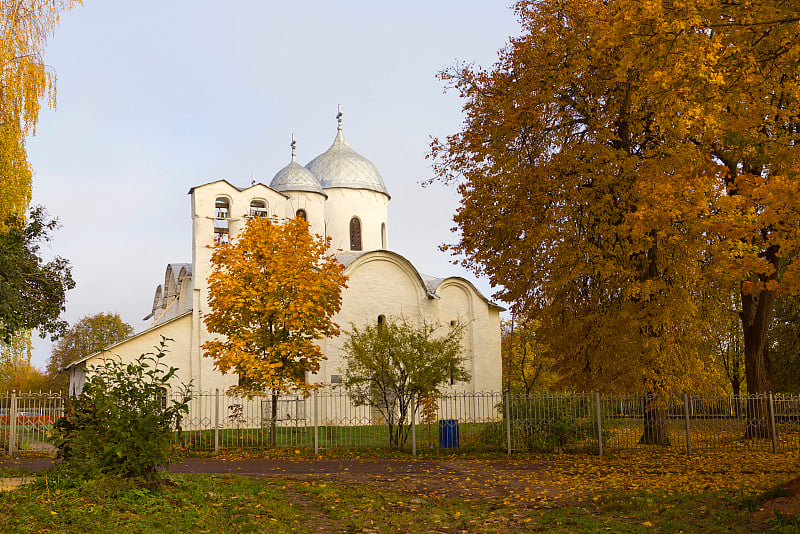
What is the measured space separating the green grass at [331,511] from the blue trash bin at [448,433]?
7.70 meters

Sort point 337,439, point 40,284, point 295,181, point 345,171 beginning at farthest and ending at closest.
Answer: point 345,171, point 295,181, point 40,284, point 337,439

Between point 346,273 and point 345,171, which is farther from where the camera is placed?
point 345,171

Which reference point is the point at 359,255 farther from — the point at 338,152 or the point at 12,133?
the point at 12,133

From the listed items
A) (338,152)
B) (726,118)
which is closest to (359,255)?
(338,152)

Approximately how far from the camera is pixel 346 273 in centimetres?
3309

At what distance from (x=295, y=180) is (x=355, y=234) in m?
4.53

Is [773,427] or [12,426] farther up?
[12,426]

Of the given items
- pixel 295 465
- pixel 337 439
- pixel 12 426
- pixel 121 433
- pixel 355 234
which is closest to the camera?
pixel 121 433

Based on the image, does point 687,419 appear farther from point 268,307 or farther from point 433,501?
point 268,307

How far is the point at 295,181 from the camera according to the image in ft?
121

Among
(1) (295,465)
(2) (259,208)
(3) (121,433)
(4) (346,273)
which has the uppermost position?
(2) (259,208)

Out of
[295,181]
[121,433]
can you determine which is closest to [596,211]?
[121,433]

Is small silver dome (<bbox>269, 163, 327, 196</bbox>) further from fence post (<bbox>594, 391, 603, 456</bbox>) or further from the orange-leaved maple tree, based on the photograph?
fence post (<bbox>594, 391, 603, 456</bbox>)

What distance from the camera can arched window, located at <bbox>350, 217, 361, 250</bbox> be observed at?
128ft
